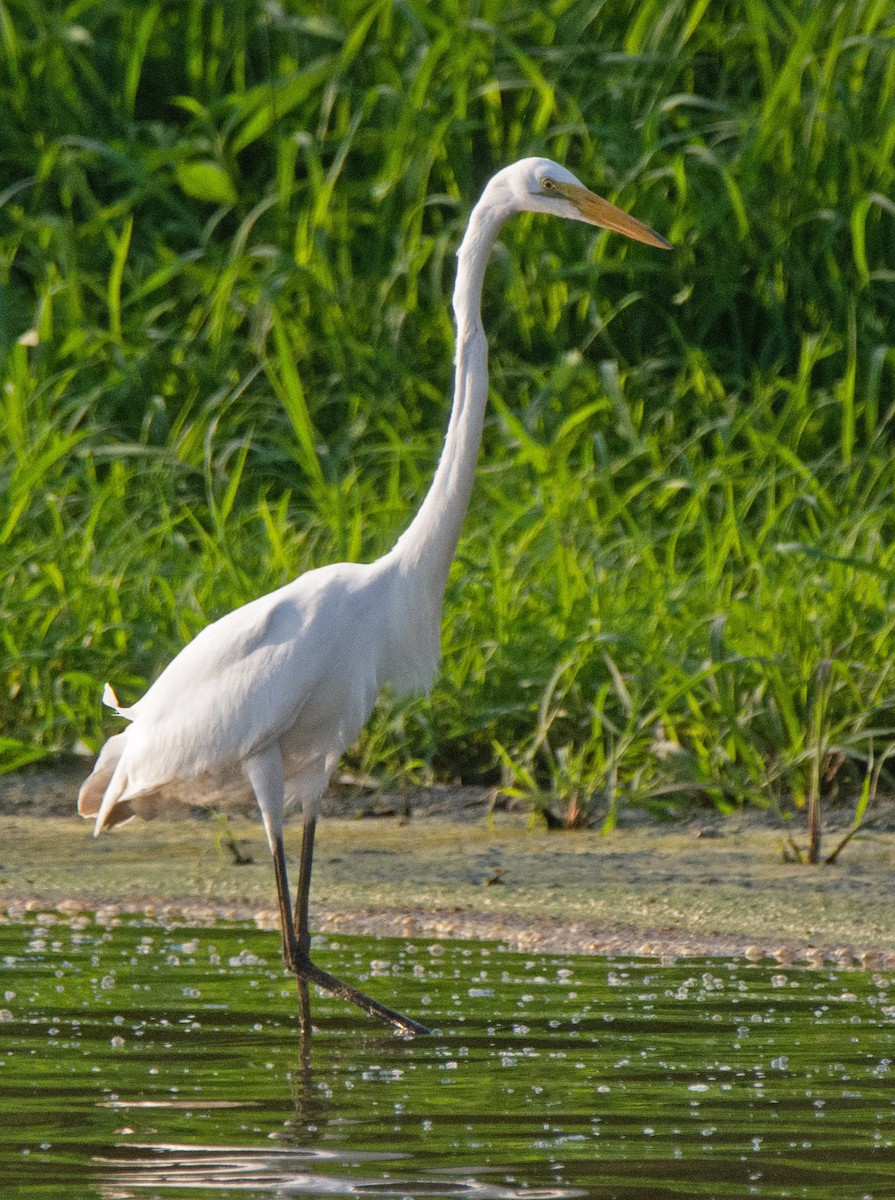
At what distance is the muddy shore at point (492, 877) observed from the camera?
13.9 ft

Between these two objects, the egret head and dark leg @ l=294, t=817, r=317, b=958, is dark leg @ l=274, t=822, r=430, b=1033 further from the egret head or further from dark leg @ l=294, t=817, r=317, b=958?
the egret head

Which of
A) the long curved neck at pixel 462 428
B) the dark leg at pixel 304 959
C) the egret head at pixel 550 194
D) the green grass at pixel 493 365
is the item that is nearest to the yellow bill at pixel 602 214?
the egret head at pixel 550 194

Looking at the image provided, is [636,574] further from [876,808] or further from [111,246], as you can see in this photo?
[111,246]

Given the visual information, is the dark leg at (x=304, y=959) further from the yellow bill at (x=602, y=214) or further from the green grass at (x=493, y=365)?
the yellow bill at (x=602, y=214)

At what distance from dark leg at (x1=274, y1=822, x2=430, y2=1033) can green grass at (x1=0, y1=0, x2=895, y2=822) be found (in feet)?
3.82

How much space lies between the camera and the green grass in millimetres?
5352

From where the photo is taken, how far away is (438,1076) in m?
3.18

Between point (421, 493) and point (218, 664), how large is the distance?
2355mm

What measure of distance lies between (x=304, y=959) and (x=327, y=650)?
0.58 m

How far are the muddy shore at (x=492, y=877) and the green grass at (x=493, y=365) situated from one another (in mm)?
135

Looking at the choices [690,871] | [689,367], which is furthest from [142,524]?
[690,871]

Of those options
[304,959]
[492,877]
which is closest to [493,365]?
[492,877]

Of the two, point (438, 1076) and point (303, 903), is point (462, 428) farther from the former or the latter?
point (438, 1076)

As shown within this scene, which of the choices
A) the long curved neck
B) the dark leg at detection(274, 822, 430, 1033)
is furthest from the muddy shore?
the long curved neck
